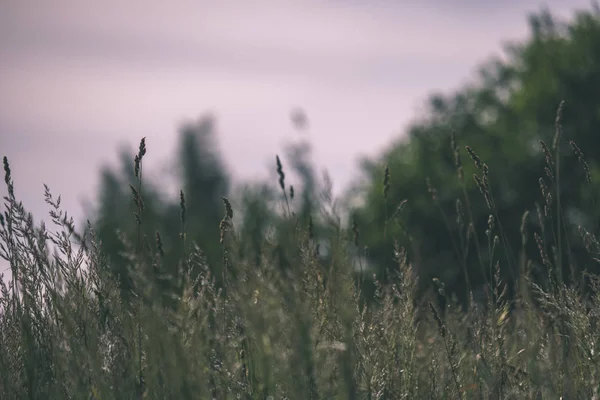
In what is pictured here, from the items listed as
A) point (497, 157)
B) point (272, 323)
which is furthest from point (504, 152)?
point (272, 323)

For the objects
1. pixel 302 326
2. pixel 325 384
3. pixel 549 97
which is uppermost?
pixel 549 97

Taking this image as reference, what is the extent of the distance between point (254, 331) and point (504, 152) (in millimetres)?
25848

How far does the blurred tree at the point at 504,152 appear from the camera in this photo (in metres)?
24.0

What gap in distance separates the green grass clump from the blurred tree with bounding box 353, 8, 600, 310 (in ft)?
60.9

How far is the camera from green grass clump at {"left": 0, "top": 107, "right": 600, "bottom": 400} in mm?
2182

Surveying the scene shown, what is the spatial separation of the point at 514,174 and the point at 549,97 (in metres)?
3.10

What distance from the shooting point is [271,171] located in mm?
3143

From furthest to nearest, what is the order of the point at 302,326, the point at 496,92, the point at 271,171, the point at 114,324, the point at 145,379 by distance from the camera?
the point at 496,92, the point at 271,171, the point at 114,324, the point at 145,379, the point at 302,326

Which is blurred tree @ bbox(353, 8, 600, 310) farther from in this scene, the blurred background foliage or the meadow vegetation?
the meadow vegetation

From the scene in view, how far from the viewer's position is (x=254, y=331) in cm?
208

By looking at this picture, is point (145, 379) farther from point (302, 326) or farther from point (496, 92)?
point (496, 92)

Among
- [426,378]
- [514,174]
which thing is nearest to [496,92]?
[514,174]

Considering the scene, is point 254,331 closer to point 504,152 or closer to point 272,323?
point 272,323

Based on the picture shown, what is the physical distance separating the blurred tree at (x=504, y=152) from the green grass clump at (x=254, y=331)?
1857 centimetres
